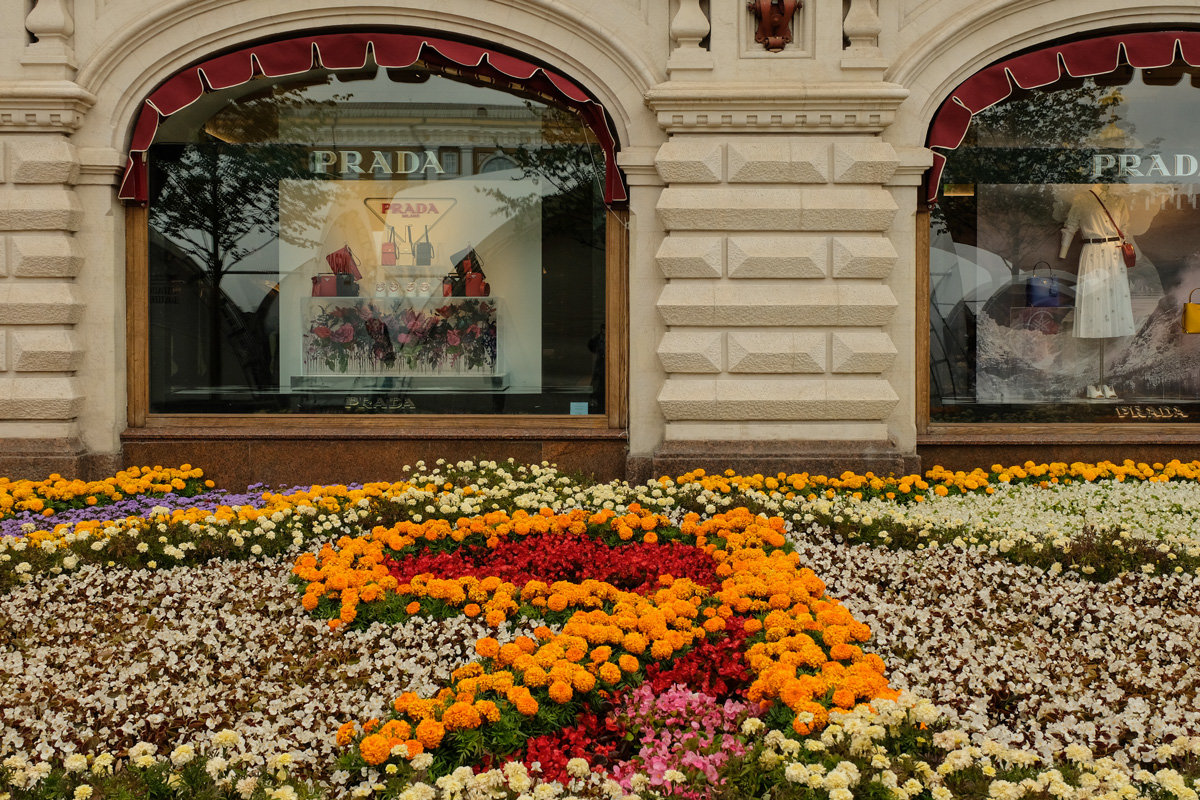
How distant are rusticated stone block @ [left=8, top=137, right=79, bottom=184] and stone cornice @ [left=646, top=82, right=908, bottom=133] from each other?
16.9 feet

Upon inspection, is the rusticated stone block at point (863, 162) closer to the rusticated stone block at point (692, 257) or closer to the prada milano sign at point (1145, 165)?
the rusticated stone block at point (692, 257)

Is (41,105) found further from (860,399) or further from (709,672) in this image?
(709,672)

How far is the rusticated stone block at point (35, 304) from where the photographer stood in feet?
28.9

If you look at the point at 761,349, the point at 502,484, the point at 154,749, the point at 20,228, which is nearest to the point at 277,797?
the point at 154,749

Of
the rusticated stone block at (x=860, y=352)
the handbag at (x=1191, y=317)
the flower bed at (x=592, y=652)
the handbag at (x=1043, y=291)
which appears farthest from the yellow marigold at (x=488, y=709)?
the handbag at (x=1191, y=317)

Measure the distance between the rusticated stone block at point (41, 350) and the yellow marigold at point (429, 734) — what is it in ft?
23.2

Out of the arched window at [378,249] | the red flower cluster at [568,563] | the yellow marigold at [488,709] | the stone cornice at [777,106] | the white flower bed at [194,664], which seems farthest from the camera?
the arched window at [378,249]

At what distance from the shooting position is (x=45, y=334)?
8844mm

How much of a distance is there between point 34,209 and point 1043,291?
31.4 feet

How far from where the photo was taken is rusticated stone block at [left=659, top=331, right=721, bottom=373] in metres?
8.68

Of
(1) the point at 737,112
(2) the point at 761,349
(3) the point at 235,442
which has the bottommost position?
(3) the point at 235,442

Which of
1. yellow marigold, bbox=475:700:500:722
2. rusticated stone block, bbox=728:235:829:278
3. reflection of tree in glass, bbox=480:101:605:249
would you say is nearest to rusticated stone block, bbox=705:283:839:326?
rusticated stone block, bbox=728:235:829:278

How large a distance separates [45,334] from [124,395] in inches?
34.3

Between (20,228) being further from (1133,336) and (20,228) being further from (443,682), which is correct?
(1133,336)
